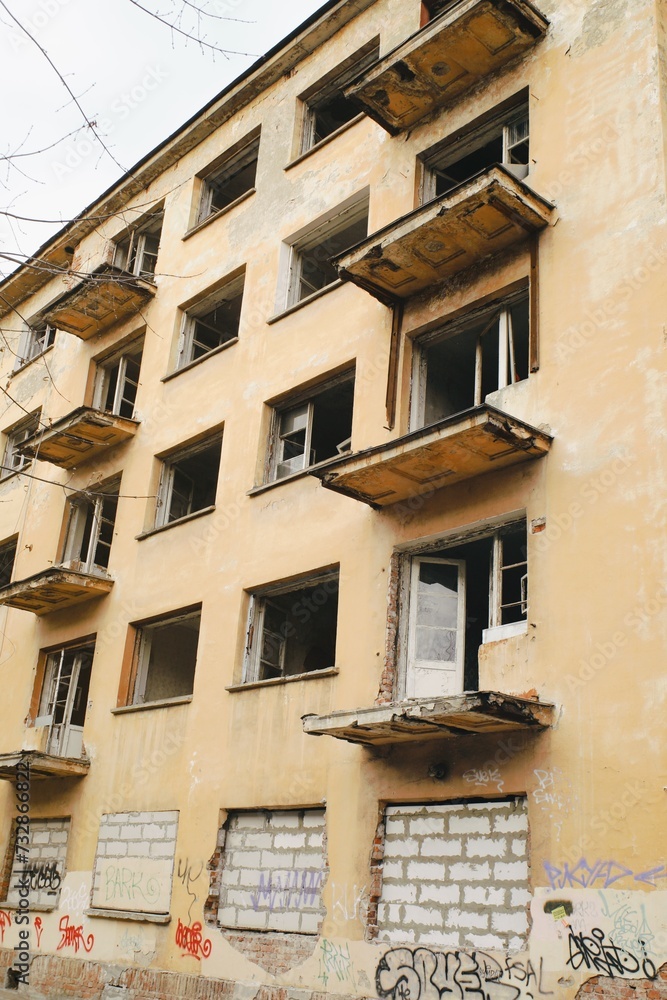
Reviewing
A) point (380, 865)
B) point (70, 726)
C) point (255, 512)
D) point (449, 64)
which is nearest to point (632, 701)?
point (380, 865)

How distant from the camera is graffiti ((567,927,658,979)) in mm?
7773

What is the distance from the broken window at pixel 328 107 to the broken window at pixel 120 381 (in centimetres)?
527

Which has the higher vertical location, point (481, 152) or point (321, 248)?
point (321, 248)

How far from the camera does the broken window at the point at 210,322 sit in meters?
17.2

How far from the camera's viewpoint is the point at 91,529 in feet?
58.9

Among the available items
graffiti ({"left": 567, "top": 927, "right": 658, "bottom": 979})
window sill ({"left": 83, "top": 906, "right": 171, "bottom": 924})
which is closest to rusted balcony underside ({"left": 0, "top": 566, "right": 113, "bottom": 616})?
window sill ({"left": 83, "top": 906, "right": 171, "bottom": 924})

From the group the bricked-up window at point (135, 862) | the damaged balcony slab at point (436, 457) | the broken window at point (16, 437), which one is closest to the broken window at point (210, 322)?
the broken window at point (16, 437)

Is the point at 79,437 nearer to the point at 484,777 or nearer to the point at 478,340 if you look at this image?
the point at 478,340

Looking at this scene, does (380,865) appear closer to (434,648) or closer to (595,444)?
(434,648)

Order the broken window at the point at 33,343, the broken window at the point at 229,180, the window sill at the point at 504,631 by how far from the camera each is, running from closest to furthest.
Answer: the window sill at the point at 504,631, the broken window at the point at 229,180, the broken window at the point at 33,343

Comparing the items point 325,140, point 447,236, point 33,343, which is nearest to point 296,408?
point 447,236

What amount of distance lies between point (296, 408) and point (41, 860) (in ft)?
27.8

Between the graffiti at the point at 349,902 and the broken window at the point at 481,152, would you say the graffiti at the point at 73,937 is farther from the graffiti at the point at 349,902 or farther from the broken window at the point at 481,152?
the broken window at the point at 481,152

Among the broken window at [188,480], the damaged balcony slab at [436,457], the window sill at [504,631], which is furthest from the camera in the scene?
the broken window at [188,480]
